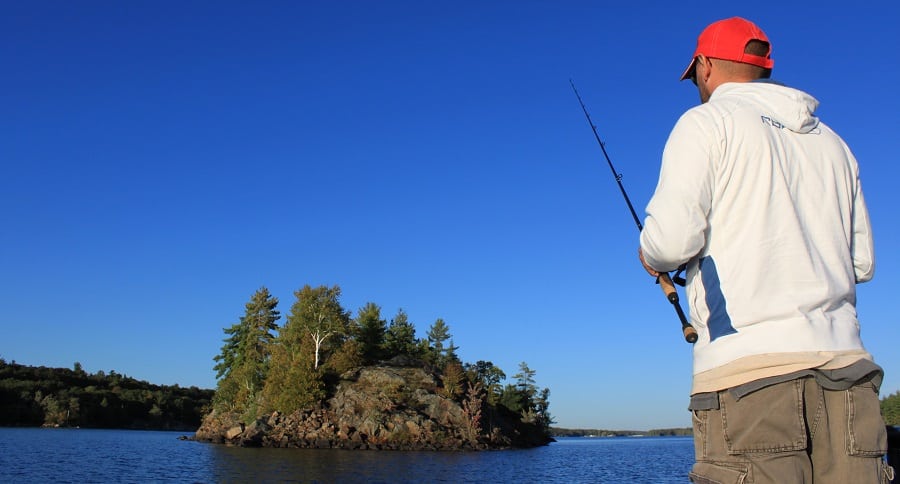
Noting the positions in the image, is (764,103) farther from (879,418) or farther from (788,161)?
(879,418)

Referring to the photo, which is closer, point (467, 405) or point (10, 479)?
point (10, 479)

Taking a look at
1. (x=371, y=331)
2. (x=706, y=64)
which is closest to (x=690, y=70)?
(x=706, y=64)

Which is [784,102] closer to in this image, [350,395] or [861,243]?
[861,243]

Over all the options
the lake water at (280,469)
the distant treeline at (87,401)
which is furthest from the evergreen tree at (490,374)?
the distant treeline at (87,401)

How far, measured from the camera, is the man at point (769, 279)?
7.00ft

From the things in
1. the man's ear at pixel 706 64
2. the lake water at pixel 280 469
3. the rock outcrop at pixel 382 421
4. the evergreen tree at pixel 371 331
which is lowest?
the lake water at pixel 280 469

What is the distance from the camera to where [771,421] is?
6.93 feet

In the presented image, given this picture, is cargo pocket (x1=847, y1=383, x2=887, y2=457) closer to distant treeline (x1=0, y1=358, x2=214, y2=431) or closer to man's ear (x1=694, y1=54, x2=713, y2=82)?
man's ear (x1=694, y1=54, x2=713, y2=82)

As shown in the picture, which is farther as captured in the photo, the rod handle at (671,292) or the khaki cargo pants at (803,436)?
the rod handle at (671,292)

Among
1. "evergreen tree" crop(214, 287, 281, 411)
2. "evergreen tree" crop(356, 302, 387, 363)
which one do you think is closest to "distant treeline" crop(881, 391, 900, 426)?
"evergreen tree" crop(356, 302, 387, 363)

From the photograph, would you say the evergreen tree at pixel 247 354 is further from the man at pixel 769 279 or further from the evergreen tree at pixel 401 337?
the man at pixel 769 279

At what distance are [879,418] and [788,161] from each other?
961mm

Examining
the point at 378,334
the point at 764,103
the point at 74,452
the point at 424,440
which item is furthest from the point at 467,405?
the point at 764,103

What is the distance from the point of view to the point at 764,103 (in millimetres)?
2543
